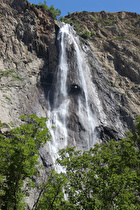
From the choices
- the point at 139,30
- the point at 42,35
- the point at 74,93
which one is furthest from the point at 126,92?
the point at 139,30

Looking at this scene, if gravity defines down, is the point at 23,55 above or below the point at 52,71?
below

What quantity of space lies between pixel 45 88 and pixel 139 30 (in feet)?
112

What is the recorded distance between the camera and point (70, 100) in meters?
31.4

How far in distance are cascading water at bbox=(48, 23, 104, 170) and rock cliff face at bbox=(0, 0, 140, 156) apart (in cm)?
19

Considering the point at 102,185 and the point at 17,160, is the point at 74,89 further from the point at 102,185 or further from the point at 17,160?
the point at 17,160

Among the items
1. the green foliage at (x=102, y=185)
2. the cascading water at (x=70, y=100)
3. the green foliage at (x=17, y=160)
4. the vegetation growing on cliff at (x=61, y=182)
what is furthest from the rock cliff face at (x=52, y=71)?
the green foliage at (x=102, y=185)

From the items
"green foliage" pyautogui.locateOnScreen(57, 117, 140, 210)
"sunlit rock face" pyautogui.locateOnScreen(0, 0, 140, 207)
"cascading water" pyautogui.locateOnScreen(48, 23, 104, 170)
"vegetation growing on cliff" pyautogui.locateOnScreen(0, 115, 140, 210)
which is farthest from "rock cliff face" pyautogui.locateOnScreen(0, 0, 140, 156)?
"green foliage" pyautogui.locateOnScreen(57, 117, 140, 210)

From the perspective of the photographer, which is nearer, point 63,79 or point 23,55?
point 23,55

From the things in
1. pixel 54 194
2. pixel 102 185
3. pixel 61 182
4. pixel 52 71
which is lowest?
pixel 54 194

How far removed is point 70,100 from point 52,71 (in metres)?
6.55

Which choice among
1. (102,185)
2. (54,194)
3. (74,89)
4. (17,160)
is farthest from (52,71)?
(102,185)

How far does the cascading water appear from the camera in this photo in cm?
2697

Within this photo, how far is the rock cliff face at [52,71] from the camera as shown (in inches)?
1096

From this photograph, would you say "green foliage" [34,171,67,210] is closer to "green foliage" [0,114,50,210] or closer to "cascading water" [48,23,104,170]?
"green foliage" [0,114,50,210]
